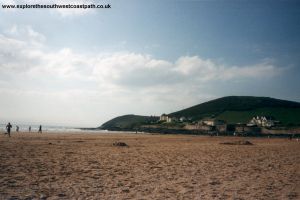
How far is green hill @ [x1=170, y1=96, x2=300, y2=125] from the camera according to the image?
139m

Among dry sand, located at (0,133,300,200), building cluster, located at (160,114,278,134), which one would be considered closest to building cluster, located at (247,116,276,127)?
building cluster, located at (160,114,278,134)

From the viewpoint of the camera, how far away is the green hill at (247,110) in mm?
139350

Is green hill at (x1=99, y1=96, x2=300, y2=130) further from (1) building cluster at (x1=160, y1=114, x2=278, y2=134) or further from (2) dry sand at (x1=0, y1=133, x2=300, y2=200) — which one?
(2) dry sand at (x1=0, y1=133, x2=300, y2=200)

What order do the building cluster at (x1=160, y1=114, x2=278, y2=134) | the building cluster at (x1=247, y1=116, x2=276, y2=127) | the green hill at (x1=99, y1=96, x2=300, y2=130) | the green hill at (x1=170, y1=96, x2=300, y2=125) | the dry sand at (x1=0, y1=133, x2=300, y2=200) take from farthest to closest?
the green hill at (x1=99, y1=96, x2=300, y2=130) < the green hill at (x1=170, y1=96, x2=300, y2=125) < the building cluster at (x1=247, y1=116, x2=276, y2=127) < the building cluster at (x1=160, y1=114, x2=278, y2=134) < the dry sand at (x1=0, y1=133, x2=300, y2=200)

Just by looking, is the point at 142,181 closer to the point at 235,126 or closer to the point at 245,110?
the point at 235,126

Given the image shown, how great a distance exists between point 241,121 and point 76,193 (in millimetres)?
136056

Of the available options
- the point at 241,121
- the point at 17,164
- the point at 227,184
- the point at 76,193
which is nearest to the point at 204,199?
the point at 227,184

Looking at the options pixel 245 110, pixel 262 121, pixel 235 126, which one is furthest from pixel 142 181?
pixel 245 110

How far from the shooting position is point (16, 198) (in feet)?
26.6

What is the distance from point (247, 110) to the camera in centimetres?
15825

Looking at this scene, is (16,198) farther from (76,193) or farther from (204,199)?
(204,199)

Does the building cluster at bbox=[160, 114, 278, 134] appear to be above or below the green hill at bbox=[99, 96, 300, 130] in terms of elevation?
below

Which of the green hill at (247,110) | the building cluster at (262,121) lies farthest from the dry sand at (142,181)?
the green hill at (247,110)

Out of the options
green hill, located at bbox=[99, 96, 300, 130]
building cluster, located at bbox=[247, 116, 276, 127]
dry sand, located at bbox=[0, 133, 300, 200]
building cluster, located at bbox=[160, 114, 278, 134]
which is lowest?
dry sand, located at bbox=[0, 133, 300, 200]
